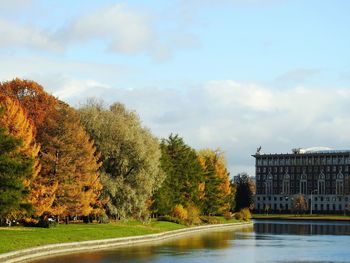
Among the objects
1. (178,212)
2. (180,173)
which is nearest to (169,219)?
(178,212)

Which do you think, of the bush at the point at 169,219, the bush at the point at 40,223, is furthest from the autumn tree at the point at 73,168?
the bush at the point at 169,219

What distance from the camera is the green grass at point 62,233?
53.5m

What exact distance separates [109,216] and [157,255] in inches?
1072

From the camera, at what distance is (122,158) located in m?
83.7

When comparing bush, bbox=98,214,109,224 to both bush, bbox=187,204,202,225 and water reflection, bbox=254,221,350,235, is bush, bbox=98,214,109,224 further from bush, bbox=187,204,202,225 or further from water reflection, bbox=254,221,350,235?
water reflection, bbox=254,221,350,235

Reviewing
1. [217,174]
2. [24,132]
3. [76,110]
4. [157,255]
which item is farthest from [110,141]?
[217,174]

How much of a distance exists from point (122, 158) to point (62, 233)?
20608 millimetres

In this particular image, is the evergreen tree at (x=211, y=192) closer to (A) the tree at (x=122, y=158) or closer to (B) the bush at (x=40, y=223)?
(A) the tree at (x=122, y=158)

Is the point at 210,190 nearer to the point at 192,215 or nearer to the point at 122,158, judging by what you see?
the point at 192,215

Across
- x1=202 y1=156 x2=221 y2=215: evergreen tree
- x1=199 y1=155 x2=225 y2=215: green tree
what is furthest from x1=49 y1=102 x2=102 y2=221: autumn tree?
x1=202 y1=156 x2=221 y2=215: evergreen tree

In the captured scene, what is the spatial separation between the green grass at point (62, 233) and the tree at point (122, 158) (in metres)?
2.68

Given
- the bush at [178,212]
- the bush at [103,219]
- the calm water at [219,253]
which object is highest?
the bush at [178,212]

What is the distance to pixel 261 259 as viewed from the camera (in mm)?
56188

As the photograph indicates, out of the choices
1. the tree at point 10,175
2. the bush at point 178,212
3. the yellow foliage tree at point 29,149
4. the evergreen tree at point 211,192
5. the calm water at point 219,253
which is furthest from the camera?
the evergreen tree at point 211,192
